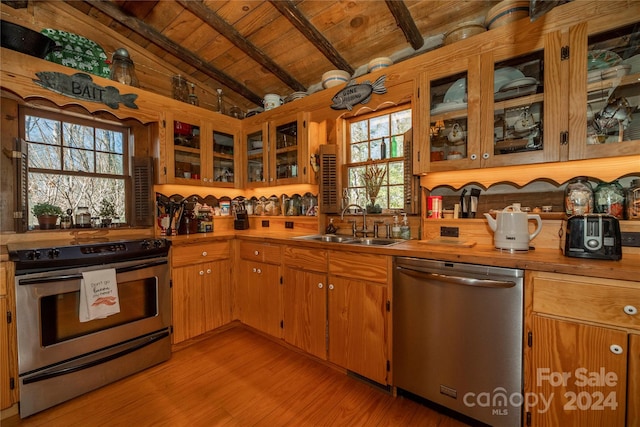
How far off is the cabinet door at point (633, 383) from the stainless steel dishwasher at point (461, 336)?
0.35 m

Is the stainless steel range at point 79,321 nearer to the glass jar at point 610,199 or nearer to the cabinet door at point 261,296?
the cabinet door at point 261,296

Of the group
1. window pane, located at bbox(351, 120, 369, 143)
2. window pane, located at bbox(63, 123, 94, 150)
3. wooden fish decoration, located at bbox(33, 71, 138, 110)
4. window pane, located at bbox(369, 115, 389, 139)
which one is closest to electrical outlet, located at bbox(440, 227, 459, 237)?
window pane, located at bbox(369, 115, 389, 139)

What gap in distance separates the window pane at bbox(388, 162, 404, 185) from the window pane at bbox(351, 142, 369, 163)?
0.29 m

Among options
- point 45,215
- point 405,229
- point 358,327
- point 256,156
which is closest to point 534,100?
point 405,229

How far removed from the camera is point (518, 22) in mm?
1548

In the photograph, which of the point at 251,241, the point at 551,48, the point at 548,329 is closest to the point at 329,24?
the point at 551,48

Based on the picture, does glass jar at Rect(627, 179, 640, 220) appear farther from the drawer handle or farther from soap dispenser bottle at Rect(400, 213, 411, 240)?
soap dispenser bottle at Rect(400, 213, 411, 240)

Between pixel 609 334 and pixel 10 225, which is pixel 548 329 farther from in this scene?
pixel 10 225

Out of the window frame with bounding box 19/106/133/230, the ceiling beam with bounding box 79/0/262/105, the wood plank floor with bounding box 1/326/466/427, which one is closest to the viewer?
the wood plank floor with bounding box 1/326/466/427

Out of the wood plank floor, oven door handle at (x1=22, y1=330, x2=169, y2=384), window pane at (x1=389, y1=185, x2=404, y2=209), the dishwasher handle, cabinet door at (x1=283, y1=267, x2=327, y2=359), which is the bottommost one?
the wood plank floor

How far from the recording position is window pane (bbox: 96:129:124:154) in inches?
96.7

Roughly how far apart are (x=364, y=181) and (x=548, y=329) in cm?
171

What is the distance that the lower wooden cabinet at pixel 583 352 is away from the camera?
1072mm

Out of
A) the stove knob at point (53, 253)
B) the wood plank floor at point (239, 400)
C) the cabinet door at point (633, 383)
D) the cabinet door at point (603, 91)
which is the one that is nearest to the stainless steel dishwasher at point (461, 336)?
the wood plank floor at point (239, 400)
